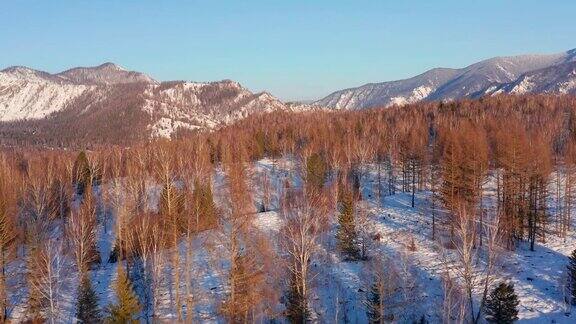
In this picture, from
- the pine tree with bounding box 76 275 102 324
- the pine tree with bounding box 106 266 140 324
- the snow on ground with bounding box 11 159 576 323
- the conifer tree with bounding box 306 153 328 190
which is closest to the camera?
the pine tree with bounding box 106 266 140 324

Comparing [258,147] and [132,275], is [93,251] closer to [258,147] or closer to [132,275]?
[132,275]

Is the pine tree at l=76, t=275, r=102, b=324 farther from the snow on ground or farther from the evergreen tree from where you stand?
the evergreen tree

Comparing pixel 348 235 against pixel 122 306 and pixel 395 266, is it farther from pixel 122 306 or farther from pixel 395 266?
pixel 122 306

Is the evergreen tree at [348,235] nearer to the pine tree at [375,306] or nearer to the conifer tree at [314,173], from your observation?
the pine tree at [375,306]

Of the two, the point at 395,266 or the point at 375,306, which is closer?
the point at 375,306

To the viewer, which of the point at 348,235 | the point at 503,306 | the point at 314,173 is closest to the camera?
the point at 503,306

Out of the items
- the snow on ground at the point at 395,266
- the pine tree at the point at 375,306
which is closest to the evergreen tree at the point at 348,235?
the snow on ground at the point at 395,266

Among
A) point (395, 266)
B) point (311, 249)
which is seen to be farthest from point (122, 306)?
point (395, 266)

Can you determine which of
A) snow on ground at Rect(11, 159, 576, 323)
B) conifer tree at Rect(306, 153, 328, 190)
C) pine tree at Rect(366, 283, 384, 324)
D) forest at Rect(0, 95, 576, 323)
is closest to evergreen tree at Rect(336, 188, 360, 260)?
forest at Rect(0, 95, 576, 323)
